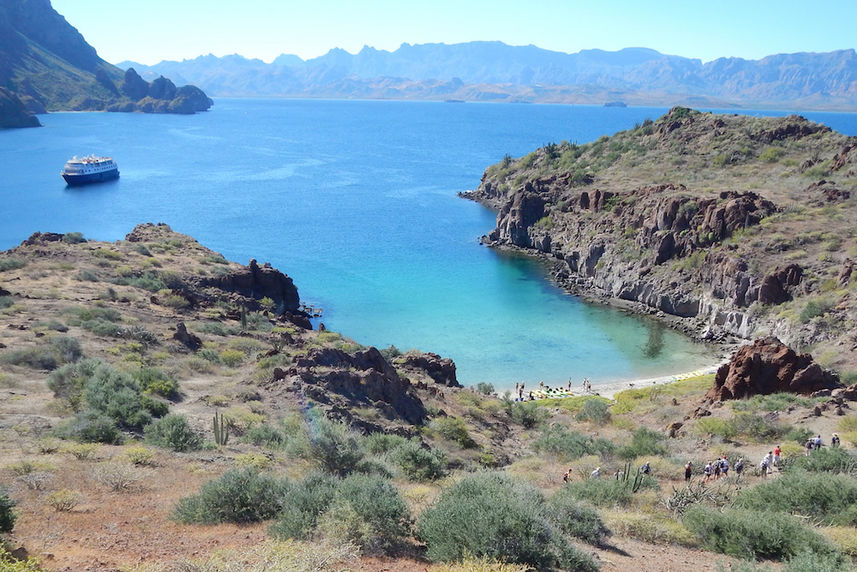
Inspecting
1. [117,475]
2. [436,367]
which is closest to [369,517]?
[117,475]

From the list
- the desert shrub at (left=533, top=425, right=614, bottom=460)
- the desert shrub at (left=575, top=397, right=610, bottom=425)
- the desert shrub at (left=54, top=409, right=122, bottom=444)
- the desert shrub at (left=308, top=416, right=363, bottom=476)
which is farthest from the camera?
the desert shrub at (left=575, top=397, right=610, bottom=425)

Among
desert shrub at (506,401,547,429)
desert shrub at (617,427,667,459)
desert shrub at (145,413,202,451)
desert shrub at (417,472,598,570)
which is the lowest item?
desert shrub at (506,401,547,429)

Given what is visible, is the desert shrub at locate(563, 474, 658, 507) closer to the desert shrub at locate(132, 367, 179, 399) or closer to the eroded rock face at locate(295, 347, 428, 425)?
the eroded rock face at locate(295, 347, 428, 425)

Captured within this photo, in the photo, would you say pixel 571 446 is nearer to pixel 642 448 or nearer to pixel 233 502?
pixel 642 448

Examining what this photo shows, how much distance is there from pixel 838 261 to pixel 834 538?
4043 cm

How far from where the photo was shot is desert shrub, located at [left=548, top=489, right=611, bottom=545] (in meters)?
12.8

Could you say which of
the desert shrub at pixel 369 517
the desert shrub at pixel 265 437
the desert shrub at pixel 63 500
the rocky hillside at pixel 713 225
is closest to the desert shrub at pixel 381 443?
the desert shrub at pixel 265 437

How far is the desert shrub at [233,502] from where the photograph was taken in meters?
12.6

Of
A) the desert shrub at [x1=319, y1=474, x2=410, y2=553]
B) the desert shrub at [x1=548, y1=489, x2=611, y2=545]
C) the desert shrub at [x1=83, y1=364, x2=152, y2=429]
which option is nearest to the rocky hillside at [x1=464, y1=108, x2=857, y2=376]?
the desert shrub at [x1=548, y1=489, x2=611, y2=545]

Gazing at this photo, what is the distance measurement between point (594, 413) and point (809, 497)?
14.7 metres

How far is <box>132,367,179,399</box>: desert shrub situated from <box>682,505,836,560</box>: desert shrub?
1746 cm

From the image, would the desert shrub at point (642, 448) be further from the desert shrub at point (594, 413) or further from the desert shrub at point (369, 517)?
the desert shrub at point (369, 517)

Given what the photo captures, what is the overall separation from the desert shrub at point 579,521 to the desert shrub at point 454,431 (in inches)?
413

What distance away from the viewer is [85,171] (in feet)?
321
